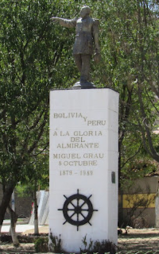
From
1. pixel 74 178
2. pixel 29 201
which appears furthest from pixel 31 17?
pixel 29 201

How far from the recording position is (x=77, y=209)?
528 inches

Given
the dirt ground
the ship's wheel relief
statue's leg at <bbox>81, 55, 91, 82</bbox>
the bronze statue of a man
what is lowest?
the dirt ground

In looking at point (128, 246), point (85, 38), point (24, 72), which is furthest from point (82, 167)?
point (24, 72)

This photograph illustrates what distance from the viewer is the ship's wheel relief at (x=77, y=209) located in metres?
13.3

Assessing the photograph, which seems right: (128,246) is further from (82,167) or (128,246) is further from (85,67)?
(85,67)

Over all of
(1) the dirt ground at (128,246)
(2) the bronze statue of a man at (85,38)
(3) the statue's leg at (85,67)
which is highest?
(2) the bronze statue of a man at (85,38)

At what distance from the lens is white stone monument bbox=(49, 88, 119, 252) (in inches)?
526

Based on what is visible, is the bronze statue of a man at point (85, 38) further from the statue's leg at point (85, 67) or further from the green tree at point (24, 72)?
the green tree at point (24, 72)

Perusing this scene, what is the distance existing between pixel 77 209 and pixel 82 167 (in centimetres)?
96

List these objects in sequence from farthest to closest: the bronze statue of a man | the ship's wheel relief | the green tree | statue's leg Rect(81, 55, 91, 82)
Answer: the green tree
statue's leg Rect(81, 55, 91, 82)
the bronze statue of a man
the ship's wheel relief

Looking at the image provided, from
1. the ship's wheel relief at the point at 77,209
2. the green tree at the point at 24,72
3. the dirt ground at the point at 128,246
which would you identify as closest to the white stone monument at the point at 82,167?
A: the ship's wheel relief at the point at 77,209

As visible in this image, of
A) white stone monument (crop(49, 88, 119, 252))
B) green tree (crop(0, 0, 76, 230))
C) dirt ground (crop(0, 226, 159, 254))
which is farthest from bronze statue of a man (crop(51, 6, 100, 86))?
dirt ground (crop(0, 226, 159, 254))

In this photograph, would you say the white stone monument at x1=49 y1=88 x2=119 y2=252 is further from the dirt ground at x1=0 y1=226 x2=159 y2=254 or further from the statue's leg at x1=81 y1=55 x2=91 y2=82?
the dirt ground at x1=0 y1=226 x2=159 y2=254

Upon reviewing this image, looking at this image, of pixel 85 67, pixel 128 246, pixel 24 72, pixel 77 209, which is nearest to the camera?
pixel 77 209
